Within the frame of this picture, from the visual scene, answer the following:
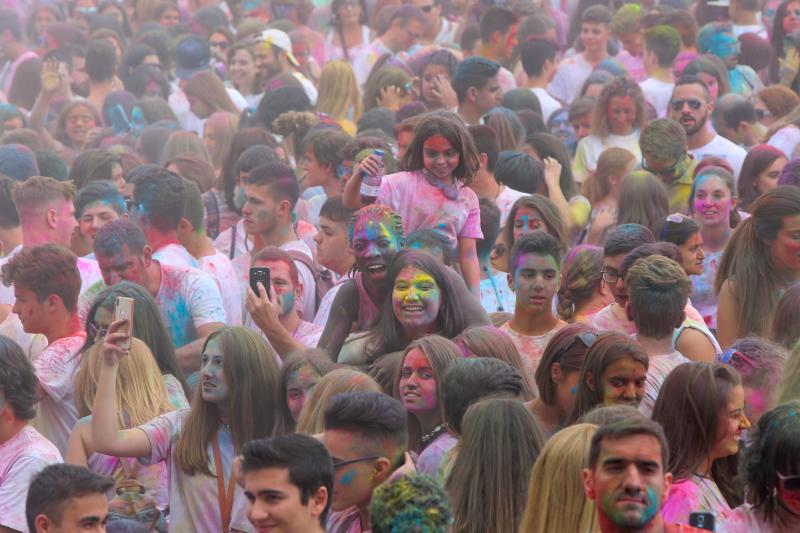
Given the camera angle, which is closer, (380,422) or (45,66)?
(380,422)

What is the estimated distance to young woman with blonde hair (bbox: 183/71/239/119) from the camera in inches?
587

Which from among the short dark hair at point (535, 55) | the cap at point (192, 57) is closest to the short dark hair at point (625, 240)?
the short dark hair at point (535, 55)

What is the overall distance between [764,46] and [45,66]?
6.31 metres

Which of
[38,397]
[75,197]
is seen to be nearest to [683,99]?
[75,197]

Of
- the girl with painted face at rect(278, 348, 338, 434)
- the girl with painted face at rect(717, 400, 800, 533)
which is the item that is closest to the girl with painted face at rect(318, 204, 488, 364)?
the girl with painted face at rect(278, 348, 338, 434)

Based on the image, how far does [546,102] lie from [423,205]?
579 centimetres

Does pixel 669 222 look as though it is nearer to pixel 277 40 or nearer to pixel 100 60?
pixel 277 40

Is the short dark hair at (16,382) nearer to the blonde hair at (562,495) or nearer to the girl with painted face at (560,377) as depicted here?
the girl with painted face at (560,377)

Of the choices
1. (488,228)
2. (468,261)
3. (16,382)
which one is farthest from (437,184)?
(16,382)

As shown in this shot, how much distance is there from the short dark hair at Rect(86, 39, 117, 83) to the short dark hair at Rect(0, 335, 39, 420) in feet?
29.6

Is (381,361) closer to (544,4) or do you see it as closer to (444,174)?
(444,174)

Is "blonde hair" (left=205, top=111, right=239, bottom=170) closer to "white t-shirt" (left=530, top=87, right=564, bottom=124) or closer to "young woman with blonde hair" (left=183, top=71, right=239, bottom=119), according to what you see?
"young woman with blonde hair" (left=183, top=71, right=239, bottom=119)

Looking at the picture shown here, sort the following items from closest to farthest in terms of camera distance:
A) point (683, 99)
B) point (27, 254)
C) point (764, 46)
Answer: point (27, 254) < point (683, 99) < point (764, 46)

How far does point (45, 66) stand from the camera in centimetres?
1588
